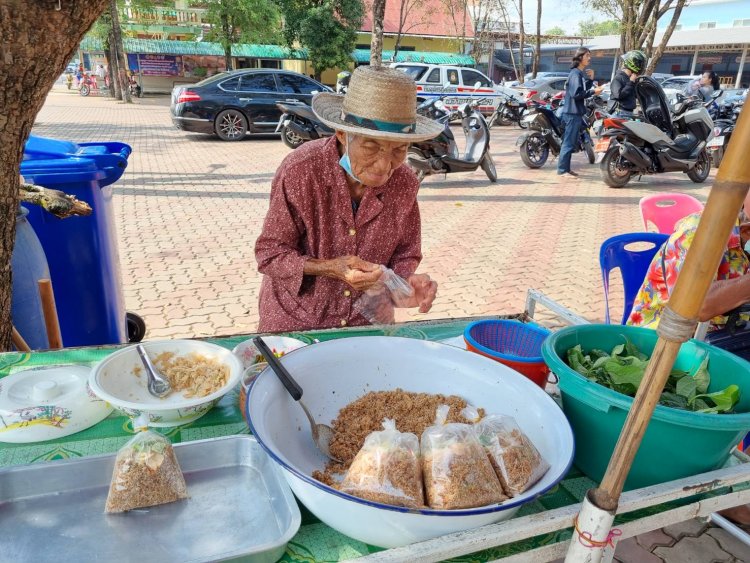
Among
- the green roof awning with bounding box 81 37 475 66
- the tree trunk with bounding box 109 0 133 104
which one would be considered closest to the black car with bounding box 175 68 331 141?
the tree trunk with bounding box 109 0 133 104

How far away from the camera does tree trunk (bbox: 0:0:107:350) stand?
174 centimetres

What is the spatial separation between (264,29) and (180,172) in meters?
16.4

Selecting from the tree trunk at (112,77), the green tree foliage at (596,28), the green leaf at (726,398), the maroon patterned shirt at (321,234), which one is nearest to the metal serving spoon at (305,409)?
the maroon patterned shirt at (321,234)

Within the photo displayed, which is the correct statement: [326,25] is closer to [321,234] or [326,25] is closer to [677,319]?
[321,234]

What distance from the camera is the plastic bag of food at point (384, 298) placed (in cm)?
187

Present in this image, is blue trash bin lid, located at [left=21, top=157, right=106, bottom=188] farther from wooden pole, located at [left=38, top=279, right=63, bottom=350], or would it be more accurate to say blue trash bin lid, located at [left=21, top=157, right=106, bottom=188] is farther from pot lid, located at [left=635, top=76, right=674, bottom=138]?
pot lid, located at [left=635, top=76, right=674, bottom=138]

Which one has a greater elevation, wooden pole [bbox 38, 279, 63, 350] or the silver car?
the silver car

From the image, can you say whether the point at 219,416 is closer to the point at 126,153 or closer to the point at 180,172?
the point at 126,153

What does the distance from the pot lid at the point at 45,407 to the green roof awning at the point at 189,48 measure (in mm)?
28460

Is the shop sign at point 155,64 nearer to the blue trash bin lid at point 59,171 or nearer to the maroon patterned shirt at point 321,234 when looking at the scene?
the blue trash bin lid at point 59,171

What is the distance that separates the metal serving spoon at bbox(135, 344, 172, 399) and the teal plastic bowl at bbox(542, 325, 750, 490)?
0.99 metres

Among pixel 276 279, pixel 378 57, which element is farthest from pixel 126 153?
pixel 378 57

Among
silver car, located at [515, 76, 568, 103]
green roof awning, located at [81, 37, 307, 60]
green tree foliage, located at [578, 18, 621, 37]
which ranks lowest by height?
silver car, located at [515, 76, 568, 103]

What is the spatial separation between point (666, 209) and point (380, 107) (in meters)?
2.05
